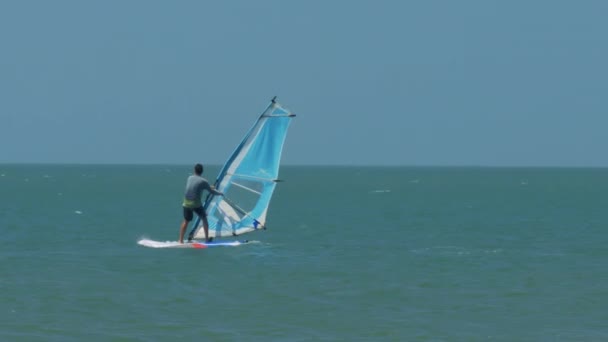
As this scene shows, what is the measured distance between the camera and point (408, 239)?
35.4 metres

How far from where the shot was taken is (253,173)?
95.4ft

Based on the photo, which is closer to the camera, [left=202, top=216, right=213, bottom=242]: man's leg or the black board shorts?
the black board shorts

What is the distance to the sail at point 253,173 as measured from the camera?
94.5 ft

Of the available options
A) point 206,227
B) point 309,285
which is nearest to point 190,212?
point 206,227

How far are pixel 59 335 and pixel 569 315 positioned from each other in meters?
9.16

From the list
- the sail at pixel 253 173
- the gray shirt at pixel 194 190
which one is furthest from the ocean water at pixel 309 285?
the gray shirt at pixel 194 190

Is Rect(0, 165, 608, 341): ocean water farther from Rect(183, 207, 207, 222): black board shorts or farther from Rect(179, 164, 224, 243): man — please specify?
Rect(179, 164, 224, 243): man

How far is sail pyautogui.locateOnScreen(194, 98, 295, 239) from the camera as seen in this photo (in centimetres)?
2881

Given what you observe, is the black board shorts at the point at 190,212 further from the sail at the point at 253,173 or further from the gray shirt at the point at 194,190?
the sail at the point at 253,173

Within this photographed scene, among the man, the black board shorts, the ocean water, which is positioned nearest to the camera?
the ocean water

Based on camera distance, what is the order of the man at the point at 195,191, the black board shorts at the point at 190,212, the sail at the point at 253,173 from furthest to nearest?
the sail at the point at 253,173 → the black board shorts at the point at 190,212 → the man at the point at 195,191

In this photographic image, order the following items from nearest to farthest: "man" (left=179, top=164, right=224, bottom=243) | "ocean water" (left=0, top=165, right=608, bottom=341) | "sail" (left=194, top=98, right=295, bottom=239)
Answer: "ocean water" (left=0, top=165, right=608, bottom=341)
"man" (left=179, top=164, right=224, bottom=243)
"sail" (left=194, top=98, right=295, bottom=239)

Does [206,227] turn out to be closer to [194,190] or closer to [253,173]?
[194,190]

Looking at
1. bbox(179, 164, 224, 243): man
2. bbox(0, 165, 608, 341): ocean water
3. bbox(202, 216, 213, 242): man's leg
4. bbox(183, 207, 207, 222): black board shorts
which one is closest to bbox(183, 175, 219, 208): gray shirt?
bbox(179, 164, 224, 243): man
